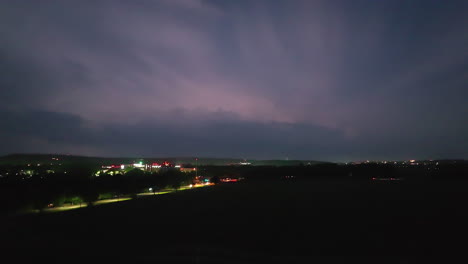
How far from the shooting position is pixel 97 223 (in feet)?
86.4

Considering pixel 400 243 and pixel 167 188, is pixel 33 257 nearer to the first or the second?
pixel 400 243

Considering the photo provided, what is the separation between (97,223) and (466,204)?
38.1m

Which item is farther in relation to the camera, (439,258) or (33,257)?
(439,258)

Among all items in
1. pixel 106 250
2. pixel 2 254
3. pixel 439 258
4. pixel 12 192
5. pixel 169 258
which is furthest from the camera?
pixel 12 192

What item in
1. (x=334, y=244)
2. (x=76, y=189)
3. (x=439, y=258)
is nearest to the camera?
(x=439, y=258)

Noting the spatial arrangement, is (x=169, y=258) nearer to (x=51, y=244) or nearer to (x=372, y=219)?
(x=51, y=244)

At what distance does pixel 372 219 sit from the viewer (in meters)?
28.8

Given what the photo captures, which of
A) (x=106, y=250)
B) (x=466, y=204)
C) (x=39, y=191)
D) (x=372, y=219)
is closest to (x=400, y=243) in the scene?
(x=372, y=219)

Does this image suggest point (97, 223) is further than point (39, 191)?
No

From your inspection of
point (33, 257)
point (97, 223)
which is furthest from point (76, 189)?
point (33, 257)

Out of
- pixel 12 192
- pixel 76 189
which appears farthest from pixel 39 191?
pixel 76 189

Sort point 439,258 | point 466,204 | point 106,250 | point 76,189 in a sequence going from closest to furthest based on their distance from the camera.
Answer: point 106,250 < point 439,258 < point 466,204 < point 76,189

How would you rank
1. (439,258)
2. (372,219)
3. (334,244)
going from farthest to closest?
1. (372,219)
2. (334,244)
3. (439,258)

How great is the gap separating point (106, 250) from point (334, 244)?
38.7 ft
